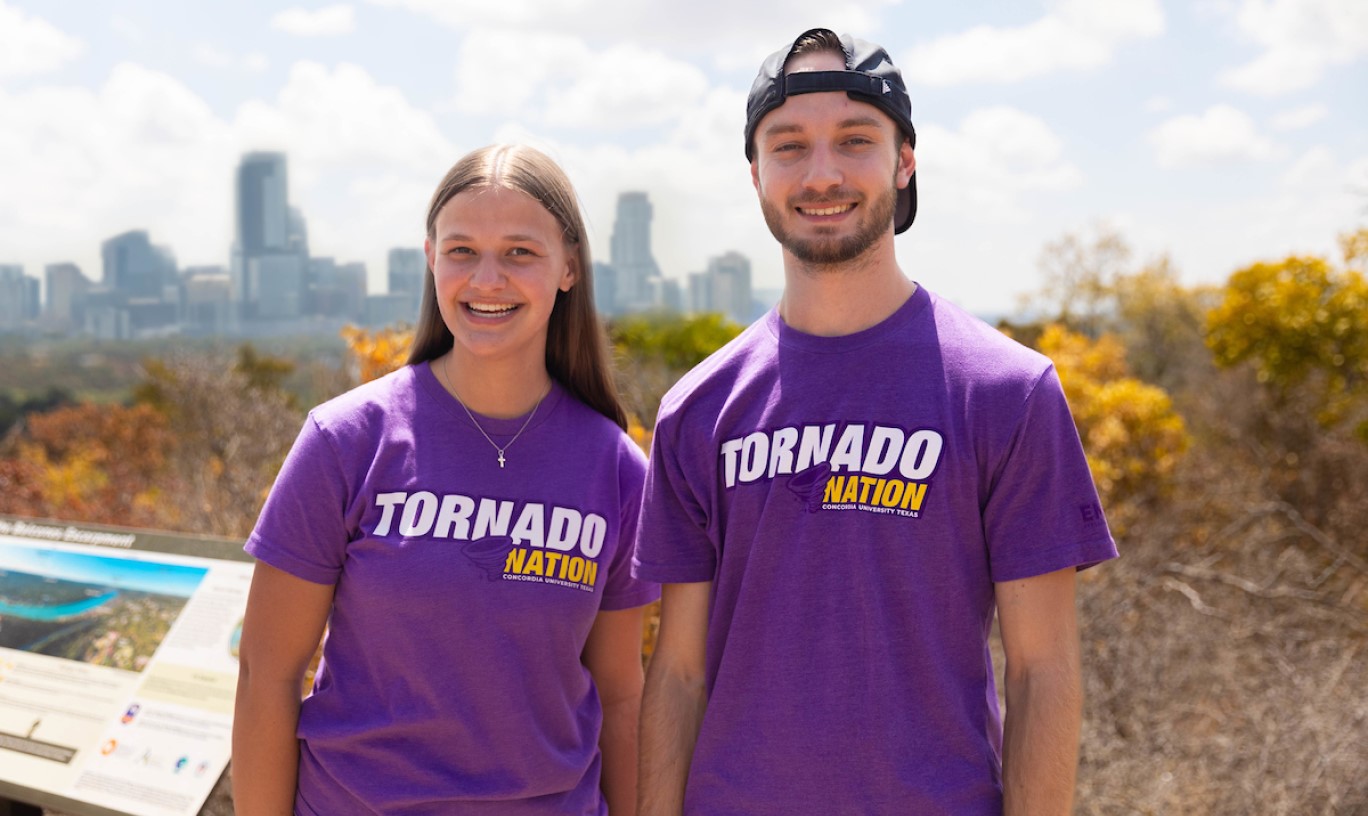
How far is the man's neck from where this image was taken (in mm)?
2172

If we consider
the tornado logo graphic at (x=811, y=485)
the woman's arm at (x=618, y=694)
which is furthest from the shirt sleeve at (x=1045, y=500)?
the woman's arm at (x=618, y=694)

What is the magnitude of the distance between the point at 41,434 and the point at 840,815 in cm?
1543

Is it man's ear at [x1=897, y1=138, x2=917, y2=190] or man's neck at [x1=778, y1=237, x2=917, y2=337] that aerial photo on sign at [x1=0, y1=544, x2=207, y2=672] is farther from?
man's ear at [x1=897, y1=138, x2=917, y2=190]

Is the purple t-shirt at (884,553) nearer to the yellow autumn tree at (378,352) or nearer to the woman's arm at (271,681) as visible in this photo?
the woman's arm at (271,681)

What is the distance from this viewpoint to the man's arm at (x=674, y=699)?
88.7 inches

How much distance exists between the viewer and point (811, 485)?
6.80 ft

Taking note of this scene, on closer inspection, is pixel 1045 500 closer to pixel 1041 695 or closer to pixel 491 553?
pixel 1041 695

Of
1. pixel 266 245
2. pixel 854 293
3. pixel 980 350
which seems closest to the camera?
pixel 980 350

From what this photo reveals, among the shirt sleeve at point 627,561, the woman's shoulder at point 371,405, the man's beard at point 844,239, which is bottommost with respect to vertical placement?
the shirt sleeve at point 627,561

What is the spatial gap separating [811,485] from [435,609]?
0.85m

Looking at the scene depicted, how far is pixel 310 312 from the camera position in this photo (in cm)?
1938

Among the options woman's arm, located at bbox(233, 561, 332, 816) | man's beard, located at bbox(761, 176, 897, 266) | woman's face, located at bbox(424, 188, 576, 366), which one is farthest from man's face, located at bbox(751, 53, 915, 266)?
woman's arm, located at bbox(233, 561, 332, 816)

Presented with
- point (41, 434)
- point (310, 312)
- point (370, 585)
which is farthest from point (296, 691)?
point (310, 312)

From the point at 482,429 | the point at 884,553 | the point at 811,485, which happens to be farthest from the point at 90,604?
the point at 884,553
